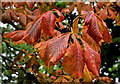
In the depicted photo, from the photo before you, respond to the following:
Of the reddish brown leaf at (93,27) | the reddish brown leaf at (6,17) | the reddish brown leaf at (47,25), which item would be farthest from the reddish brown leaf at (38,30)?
the reddish brown leaf at (6,17)

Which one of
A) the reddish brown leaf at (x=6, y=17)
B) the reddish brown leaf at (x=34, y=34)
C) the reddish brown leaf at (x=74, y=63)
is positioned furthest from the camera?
the reddish brown leaf at (x=6, y=17)

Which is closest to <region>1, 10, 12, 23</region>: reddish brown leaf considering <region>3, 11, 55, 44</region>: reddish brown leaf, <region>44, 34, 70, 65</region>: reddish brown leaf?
<region>3, 11, 55, 44</region>: reddish brown leaf

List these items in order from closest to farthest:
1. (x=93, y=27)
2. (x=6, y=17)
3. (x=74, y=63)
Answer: (x=74, y=63) → (x=93, y=27) → (x=6, y=17)

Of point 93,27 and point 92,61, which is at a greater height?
point 93,27

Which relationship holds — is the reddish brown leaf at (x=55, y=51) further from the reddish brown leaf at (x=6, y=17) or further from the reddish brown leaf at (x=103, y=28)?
the reddish brown leaf at (x=6, y=17)

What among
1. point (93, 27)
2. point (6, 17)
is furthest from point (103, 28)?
point (6, 17)

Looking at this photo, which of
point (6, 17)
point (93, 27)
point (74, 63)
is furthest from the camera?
point (6, 17)

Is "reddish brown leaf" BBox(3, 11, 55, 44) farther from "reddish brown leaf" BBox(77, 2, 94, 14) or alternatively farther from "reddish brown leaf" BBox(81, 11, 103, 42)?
"reddish brown leaf" BBox(77, 2, 94, 14)

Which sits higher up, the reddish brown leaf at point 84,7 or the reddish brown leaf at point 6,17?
the reddish brown leaf at point 84,7

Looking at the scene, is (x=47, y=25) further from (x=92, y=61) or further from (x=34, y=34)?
(x=92, y=61)

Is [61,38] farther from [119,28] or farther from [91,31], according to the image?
[119,28]

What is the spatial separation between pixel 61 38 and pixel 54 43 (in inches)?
1.5

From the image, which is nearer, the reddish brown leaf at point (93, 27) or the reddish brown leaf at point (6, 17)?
the reddish brown leaf at point (93, 27)

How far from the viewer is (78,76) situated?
0.43m
